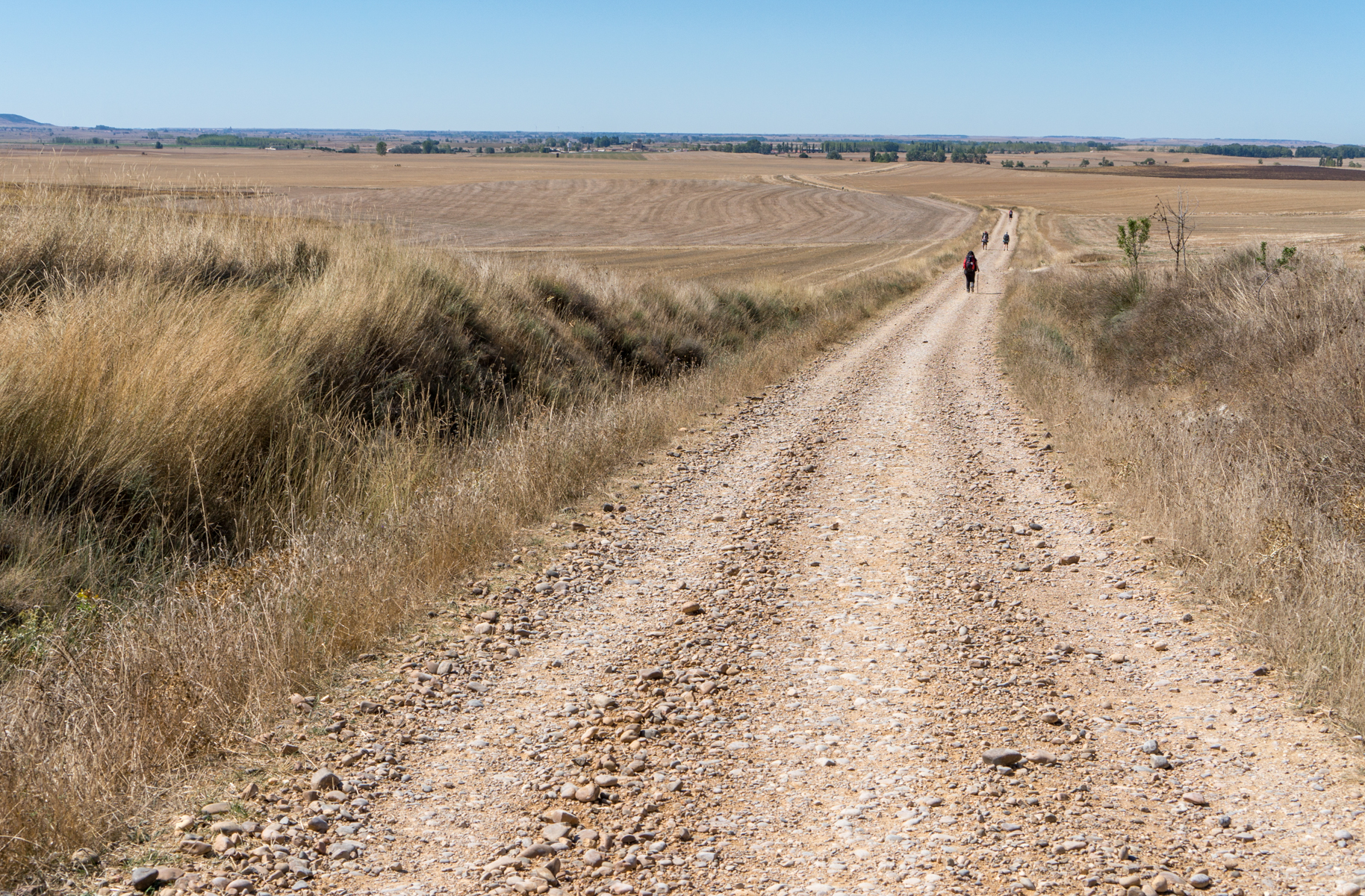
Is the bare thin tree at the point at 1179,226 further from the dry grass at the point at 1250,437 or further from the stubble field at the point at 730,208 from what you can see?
the stubble field at the point at 730,208

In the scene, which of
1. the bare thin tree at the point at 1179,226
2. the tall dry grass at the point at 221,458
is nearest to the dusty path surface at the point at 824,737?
the tall dry grass at the point at 221,458

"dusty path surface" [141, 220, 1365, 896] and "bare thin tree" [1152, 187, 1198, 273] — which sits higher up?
"bare thin tree" [1152, 187, 1198, 273]

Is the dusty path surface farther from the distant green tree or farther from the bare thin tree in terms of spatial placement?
the distant green tree

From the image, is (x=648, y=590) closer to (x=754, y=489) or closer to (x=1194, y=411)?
(x=754, y=489)

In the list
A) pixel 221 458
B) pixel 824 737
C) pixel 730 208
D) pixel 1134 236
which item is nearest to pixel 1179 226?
pixel 1134 236

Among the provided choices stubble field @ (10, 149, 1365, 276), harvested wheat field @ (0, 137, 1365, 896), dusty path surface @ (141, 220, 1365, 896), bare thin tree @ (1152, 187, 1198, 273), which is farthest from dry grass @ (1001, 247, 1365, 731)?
stubble field @ (10, 149, 1365, 276)

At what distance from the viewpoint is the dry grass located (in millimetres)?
5176

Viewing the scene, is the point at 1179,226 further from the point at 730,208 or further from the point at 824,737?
the point at 730,208

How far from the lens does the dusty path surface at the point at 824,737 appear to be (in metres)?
3.33

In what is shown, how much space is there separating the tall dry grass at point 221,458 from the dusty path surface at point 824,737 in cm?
56

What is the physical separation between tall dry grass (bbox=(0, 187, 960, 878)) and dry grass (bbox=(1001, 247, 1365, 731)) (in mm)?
4601

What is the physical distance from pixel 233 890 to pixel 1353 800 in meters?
3.92

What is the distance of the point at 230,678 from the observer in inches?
174

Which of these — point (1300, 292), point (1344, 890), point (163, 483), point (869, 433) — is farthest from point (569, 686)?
point (1300, 292)
